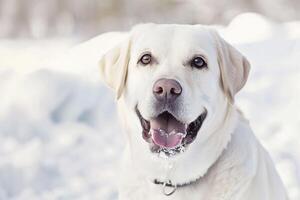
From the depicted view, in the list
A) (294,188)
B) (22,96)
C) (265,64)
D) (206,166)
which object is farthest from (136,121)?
(265,64)

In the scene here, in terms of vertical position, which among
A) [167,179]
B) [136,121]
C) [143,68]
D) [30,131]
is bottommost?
[30,131]

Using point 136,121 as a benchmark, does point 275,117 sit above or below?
below

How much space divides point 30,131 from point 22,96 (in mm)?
573

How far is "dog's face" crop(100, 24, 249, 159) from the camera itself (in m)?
3.24

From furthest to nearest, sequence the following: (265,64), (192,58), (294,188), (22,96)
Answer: (265,64)
(22,96)
(294,188)
(192,58)

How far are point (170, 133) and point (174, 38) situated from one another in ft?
1.55

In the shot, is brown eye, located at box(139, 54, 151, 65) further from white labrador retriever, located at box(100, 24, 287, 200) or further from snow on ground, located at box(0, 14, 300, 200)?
snow on ground, located at box(0, 14, 300, 200)

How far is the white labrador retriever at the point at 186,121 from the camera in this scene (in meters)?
3.30

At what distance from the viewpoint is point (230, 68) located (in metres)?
3.40

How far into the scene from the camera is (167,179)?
3.51 metres

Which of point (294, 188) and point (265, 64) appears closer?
point (294, 188)

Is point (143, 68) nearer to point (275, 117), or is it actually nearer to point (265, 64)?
point (275, 117)

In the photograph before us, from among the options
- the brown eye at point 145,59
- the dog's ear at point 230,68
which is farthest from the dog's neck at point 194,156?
the brown eye at point 145,59

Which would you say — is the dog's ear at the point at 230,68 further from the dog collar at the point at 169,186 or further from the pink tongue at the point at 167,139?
the dog collar at the point at 169,186
